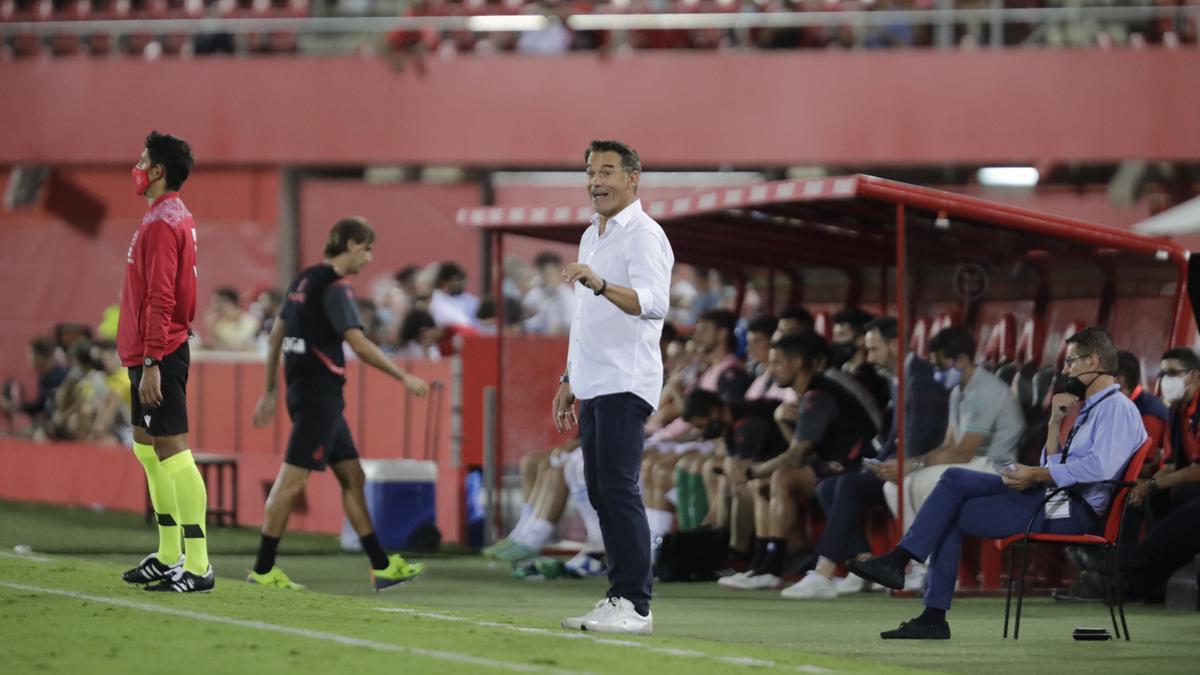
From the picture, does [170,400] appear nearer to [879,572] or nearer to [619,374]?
[619,374]

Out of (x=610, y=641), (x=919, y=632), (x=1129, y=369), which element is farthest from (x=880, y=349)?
(x=610, y=641)

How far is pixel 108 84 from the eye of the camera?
24.6 m

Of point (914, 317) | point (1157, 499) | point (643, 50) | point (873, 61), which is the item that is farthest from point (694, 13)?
point (1157, 499)

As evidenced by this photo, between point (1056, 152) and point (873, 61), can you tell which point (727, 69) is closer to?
point (873, 61)

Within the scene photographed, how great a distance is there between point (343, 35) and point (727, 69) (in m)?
5.06

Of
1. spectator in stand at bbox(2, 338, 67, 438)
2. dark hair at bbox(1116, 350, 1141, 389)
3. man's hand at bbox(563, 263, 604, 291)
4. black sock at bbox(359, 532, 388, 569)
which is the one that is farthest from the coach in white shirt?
spectator in stand at bbox(2, 338, 67, 438)

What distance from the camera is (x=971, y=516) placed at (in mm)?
9359

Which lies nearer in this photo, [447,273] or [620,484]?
[620,484]

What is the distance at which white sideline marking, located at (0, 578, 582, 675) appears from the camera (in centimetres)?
720

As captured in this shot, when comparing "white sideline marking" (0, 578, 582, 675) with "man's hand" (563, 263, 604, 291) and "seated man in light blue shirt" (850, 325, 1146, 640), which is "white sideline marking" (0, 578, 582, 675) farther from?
"seated man in light blue shirt" (850, 325, 1146, 640)

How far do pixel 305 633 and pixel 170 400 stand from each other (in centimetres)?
171

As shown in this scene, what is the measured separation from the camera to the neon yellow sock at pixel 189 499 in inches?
372

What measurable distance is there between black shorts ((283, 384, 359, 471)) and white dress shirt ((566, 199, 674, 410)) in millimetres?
2847

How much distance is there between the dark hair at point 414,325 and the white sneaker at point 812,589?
18.9ft
